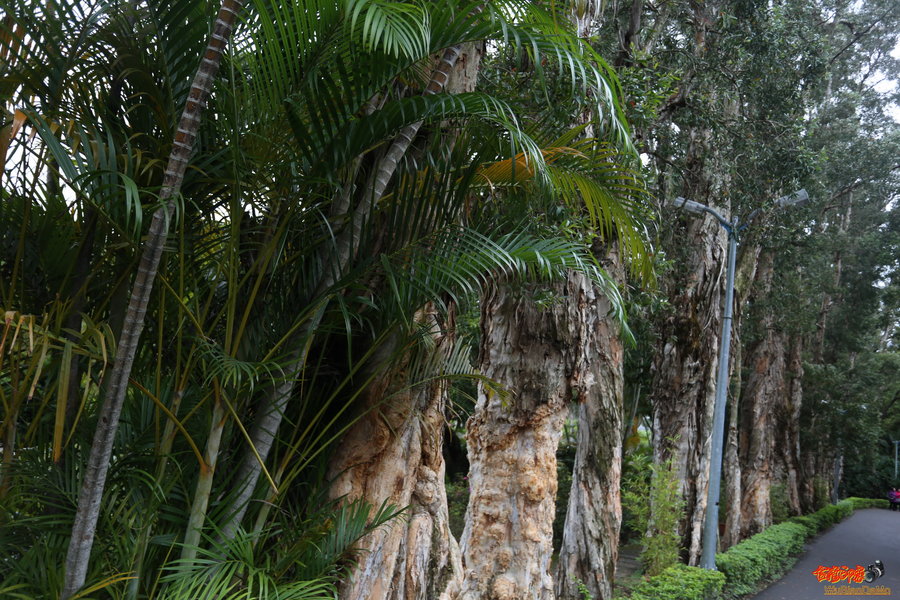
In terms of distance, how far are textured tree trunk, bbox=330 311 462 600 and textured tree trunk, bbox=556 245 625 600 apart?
589 centimetres

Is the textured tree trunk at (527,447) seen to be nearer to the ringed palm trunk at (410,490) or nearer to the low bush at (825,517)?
the ringed palm trunk at (410,490)

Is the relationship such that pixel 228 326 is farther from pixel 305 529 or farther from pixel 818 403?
pixel 818 403

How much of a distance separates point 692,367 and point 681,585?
175 inches

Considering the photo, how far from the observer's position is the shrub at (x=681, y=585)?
9.42 meters

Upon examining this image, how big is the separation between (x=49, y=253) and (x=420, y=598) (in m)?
2.60

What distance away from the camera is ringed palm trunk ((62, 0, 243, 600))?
2643 mm

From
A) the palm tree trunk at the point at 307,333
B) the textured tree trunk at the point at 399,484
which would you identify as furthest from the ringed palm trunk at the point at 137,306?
the textured tree trunk at the point at 399,484

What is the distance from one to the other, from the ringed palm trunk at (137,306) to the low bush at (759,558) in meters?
12.4

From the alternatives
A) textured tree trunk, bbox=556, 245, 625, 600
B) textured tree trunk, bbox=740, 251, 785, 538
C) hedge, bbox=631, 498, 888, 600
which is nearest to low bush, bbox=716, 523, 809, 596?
hedge, bbox=631, 498, 888, 600

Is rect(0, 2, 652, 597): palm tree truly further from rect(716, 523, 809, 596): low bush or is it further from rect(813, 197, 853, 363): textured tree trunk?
rect(813, 197, 853, 363): textured tree trunk

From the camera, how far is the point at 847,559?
1930cm

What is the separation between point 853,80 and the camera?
84.5 feet

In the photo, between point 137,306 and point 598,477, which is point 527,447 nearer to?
point 598,477

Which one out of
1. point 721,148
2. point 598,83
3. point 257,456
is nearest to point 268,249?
point 257,456
